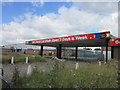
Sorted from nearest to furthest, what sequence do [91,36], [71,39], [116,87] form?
[116,87] < [91,36] < [71,39]

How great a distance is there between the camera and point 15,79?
15.7ft

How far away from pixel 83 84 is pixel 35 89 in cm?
177

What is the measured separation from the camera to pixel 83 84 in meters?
4.81

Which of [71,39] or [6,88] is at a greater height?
[71,39]

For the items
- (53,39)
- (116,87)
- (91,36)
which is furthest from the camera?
(53,39)

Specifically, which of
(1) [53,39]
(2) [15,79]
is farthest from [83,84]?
(1) [53,39]

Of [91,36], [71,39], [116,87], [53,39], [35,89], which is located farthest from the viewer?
[53,39]

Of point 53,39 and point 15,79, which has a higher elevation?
point 53,39

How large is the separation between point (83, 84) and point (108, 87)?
35.2 inches

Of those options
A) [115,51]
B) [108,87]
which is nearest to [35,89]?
[108,87]

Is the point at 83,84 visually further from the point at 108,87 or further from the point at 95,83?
the point at 108,87

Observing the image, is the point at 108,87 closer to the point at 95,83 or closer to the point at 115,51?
the point at 95,83

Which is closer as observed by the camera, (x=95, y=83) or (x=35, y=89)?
(x=35, y=89)

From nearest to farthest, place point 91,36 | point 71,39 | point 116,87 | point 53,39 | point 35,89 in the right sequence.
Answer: point 35,89 < point 116,87 < point 91,36 < point 71,39 < point 53,39
